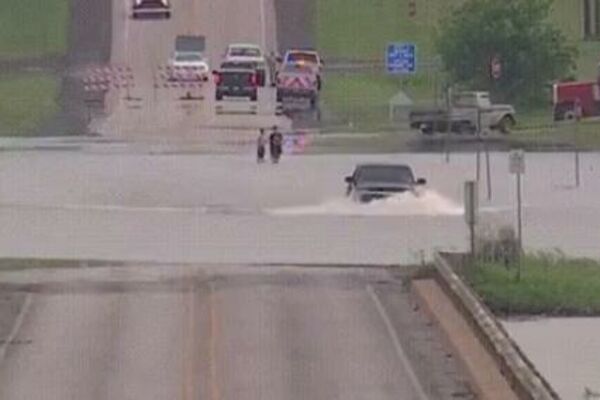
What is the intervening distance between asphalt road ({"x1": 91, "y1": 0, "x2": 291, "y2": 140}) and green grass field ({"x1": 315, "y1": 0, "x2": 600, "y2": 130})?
2601 mm

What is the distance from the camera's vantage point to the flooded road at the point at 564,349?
2620 centimetres

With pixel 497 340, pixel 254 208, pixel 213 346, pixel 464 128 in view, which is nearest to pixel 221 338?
pixel 213 346

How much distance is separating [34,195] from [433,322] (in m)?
21.2

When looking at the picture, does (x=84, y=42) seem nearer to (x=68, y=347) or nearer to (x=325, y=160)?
(x=325, y=160)

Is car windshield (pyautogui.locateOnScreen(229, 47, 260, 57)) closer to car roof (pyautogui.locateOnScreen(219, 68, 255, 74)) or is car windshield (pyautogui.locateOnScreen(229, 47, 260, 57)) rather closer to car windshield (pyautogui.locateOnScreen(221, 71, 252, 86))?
car windshield (pyautogui.locateOnScreen(221, 71, 252, 86))

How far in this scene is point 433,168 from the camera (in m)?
57.9

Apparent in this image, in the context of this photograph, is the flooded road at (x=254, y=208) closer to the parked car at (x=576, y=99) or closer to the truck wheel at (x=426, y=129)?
the truck wheel at (x=426, y=129)

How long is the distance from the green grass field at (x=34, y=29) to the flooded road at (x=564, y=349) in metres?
53.5

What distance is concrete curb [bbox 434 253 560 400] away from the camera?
23.9 metres

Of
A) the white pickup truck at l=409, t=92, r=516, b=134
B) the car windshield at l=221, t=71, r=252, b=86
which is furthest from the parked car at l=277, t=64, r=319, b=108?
the white pickup truck at l=409, t=92, r=516, b=134

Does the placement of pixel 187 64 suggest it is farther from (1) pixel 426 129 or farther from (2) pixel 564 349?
(2) pixel 564 349

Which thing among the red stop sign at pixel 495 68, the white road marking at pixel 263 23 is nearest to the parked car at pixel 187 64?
the white road marking at pixel 263 23

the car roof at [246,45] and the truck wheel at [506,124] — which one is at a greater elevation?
the car roof at [246,45]

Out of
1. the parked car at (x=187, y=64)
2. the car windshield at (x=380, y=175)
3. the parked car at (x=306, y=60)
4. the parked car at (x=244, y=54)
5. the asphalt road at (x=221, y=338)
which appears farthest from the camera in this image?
the parked car at (x=306, y=60)
